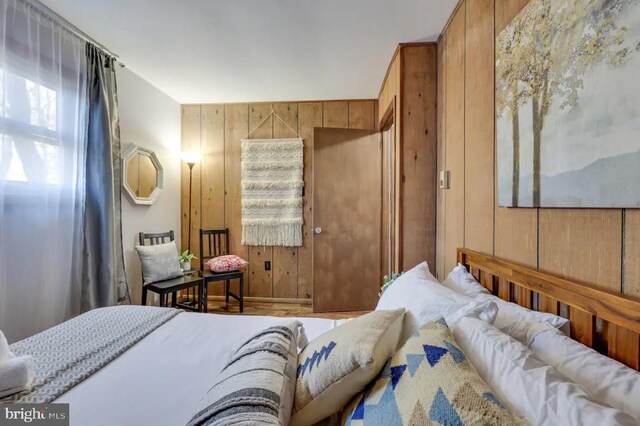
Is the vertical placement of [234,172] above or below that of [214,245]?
above

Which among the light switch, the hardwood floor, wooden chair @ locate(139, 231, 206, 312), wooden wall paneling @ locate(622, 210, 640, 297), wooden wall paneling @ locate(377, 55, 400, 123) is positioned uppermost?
wooden wall paneling @ locate(377, 55, 400, 123)

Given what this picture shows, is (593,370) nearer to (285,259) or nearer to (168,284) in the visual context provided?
(168,284)

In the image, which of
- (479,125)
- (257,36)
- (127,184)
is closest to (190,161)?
(127,184)

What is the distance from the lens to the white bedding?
85 cm

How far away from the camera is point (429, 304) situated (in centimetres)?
100

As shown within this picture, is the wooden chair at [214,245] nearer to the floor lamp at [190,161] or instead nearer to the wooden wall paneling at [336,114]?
the floor lamp at [190,161]

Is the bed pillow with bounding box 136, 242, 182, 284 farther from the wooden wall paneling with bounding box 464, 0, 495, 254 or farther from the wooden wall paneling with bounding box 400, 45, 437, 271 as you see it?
the wooden wall paneling with bounding box 464, 0, 495, 254

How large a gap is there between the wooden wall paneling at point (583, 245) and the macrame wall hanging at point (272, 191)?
2.67 meters

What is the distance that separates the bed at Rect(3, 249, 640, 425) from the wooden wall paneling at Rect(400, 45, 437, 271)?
68 centimetres

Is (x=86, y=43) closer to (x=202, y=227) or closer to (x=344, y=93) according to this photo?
(x=202, y=227)

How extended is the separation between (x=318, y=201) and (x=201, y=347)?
6.79ft

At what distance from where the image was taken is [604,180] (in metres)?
0.73

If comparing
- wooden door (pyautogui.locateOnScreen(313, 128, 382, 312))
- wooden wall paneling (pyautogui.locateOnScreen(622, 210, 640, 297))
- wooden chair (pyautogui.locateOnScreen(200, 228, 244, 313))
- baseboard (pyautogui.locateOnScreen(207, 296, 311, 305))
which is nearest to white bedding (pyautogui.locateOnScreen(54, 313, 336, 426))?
wooden wall paneling (pyautogui.locateOnScreen(622, 210, 640, 297))

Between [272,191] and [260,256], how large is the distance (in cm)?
86
